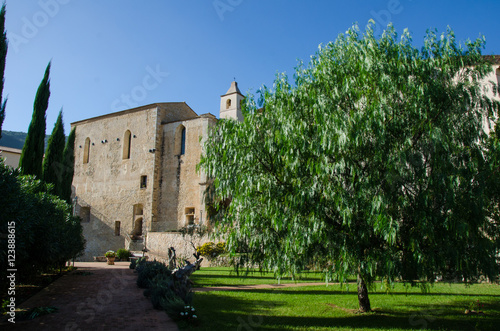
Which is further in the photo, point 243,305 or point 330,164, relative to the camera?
point 243,305

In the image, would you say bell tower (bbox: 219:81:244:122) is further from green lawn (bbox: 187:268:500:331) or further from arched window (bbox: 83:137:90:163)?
green lawn (bbox: 187:268:500:331)

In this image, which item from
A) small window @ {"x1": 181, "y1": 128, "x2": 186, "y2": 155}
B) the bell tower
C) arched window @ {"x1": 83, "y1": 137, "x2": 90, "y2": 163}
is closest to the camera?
small window @ {"x1": 181, "y1": 128, "x2": 186, "y2": 155}

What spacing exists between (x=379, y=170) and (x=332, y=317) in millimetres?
3798

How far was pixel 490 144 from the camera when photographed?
6.64m

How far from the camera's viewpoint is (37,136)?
14.8 meters

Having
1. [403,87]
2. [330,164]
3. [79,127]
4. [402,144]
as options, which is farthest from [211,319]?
→ [79,127]

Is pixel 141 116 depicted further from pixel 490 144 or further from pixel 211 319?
pixel 490 144

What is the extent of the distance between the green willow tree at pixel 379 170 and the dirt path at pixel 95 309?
2.78 meters

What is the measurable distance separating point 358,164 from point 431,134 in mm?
1310

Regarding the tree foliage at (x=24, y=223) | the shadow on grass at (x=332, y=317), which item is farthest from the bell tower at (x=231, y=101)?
the shadow on grass at (x=332, y=317)

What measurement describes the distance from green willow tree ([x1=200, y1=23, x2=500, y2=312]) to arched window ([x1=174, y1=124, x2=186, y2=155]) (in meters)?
26.0

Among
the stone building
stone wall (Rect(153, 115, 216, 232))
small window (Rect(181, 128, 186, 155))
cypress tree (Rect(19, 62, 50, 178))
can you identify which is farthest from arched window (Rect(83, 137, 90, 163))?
cypress tree (Rect(19, 62, 50, 178))

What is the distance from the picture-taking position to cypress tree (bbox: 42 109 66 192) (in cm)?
1769

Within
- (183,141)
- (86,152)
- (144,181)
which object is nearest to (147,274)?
(183,141)
